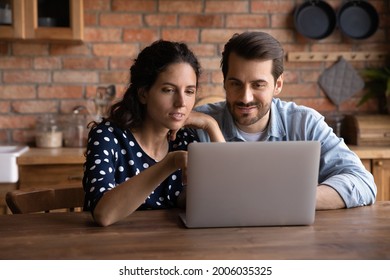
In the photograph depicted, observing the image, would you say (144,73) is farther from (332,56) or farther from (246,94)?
(332,56)

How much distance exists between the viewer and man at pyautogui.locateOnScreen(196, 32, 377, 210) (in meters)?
1.87

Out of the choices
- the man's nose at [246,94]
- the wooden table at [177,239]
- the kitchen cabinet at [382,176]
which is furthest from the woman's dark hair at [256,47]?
the kitchen cabinet at [382,176]

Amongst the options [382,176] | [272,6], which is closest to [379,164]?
[382,176]

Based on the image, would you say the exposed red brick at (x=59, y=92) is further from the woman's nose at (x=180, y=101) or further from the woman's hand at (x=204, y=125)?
the woman's nose at (x=180, y=101)

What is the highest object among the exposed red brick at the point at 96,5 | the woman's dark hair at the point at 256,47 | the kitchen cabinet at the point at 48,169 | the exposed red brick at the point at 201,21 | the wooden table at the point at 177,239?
the exposed red brick at the point at 96,5

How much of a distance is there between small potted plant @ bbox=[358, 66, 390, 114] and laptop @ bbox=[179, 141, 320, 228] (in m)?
2.30

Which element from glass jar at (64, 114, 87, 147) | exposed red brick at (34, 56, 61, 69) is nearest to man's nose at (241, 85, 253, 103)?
glass jar at (64, 114, 87, 147)

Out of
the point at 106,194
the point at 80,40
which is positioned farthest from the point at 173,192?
the point at 80,40

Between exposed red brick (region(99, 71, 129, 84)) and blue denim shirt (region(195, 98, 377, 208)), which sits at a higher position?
exposed red brick (region(99, 71, 129, 84))

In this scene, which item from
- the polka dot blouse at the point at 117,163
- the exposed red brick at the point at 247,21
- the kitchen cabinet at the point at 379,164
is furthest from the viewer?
the exposed red brick at the point at 247,21

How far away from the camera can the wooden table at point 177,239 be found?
4.02 ft

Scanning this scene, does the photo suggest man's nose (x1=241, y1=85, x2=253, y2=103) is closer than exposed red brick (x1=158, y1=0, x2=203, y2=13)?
Yes

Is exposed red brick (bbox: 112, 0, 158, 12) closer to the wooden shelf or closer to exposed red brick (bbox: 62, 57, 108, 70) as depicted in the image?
exposed red brick (bbox: 62, 57, 108, 70)

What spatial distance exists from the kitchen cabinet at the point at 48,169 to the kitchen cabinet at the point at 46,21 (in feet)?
2.25
